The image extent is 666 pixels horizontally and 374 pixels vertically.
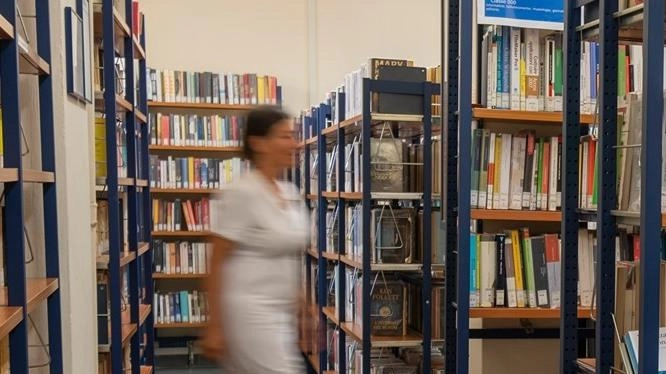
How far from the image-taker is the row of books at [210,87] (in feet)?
18.4

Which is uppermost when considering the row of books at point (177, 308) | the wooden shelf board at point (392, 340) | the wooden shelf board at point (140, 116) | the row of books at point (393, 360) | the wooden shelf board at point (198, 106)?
the wooden shelf board at point (198, 106)

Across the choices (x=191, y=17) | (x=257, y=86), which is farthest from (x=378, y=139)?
(x=191, y=17)

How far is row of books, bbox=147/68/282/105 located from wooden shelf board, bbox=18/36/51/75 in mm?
3717

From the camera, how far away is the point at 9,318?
1.47 m

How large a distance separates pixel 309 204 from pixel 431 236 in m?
2.06

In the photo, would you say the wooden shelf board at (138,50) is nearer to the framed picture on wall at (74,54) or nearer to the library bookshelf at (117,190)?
the library bookshelf at (117,190)

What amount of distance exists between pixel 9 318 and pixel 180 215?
166 inches

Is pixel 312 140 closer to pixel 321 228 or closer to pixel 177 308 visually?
pixel 321 228

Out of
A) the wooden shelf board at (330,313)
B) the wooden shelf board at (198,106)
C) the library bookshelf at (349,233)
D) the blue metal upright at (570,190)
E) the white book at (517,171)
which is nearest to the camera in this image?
the blue metal upright at (570,190)

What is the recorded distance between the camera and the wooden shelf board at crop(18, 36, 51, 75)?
166 centimetres

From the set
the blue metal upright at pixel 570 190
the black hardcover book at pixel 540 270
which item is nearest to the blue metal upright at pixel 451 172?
the black hardcover book at pixel 540 270

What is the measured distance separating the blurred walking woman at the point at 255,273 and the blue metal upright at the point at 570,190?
86 centimetres

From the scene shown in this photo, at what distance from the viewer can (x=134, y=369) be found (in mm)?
3219

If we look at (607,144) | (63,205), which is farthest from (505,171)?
(63,205)
